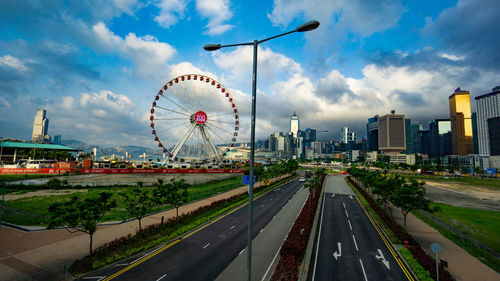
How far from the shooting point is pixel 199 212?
105ft

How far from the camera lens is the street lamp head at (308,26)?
7.59 meters

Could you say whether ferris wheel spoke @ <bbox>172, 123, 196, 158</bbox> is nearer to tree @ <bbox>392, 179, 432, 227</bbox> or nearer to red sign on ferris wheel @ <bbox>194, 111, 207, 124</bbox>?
red sign on ferris wheel @ <bbox>194, 111, 207, 124</bbox>

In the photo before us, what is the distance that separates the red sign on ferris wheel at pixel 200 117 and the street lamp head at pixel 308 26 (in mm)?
63804

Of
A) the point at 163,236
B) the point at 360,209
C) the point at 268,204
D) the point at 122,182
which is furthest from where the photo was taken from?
the point at 122,182

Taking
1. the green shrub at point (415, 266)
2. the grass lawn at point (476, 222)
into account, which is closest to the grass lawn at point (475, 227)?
the grass lawn at point (476, 222)

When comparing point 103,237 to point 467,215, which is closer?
point 103,237

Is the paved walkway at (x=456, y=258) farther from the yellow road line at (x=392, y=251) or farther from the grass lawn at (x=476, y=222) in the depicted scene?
the grass lawn at (x=476, y=222)

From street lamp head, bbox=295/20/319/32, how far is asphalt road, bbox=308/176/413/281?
56.0 ft

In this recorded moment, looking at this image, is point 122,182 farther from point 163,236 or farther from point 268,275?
point 268,275

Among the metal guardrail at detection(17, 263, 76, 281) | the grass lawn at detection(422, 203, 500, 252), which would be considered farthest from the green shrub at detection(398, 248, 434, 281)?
the metal guardrail at detection(17, 263, 76, 281)

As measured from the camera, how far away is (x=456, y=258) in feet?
64.0

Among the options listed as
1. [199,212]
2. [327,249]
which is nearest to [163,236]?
[199,212]

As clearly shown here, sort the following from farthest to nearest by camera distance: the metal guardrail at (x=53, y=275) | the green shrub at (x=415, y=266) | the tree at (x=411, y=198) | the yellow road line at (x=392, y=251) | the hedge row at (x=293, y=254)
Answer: the tree at (x=411, y=198) < the yellow road line at (x=392, y=251) < the green shrub at (x=415, y=266) < the metal guardrail at (x=53, y=275) < the hedge row at (x=293, y=254)

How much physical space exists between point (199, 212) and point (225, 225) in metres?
6.16
